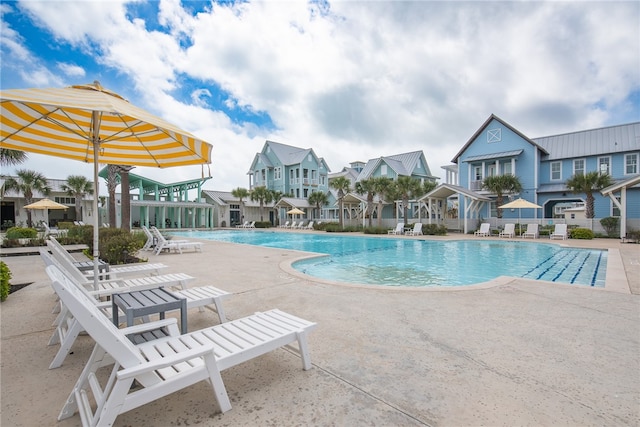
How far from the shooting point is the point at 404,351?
10.4 ft

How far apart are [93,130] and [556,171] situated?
3072 cm

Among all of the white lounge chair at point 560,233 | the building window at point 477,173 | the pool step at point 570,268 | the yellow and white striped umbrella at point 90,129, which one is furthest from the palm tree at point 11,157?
the building window at point 477,173

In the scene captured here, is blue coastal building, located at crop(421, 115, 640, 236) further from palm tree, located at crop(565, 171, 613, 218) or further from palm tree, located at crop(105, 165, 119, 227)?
palm tree, located at crop(105, 165, 119, 227)

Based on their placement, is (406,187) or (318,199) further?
(318,199)

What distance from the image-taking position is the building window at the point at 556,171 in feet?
81.0

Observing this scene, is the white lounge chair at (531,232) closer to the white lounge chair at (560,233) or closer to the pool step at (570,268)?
the white lounge chair at (560,233)

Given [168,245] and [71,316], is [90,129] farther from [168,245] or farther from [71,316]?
[168,245]

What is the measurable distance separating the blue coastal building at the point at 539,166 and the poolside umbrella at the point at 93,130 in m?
21.5

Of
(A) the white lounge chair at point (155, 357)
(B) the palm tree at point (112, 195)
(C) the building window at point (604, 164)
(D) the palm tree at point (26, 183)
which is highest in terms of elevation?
(C) the building window at point (604, 164)

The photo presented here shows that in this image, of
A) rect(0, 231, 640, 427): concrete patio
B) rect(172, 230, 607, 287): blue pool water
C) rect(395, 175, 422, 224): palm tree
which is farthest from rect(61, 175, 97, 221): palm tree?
rect(0, 231, 640, 427): concrete patio

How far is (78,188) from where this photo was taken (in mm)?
29141

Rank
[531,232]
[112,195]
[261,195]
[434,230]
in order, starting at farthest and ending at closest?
[261,195]
[434,230]
[531,232]
[112,195]

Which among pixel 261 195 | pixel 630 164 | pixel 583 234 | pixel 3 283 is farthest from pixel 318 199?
pixel 3 283

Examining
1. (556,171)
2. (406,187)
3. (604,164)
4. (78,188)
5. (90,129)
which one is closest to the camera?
(90,129)
